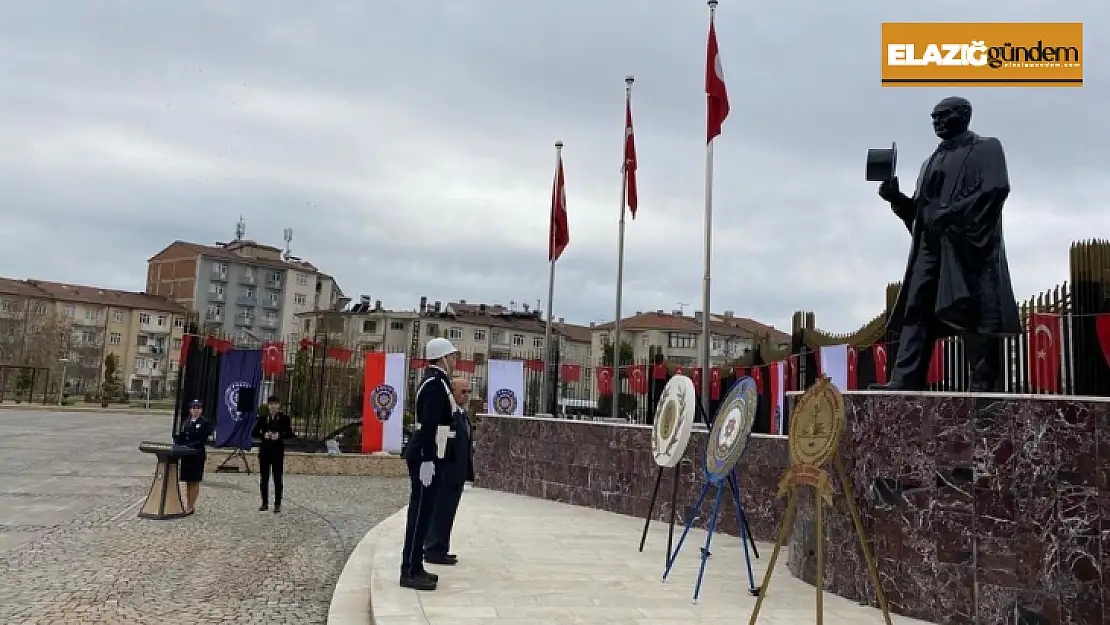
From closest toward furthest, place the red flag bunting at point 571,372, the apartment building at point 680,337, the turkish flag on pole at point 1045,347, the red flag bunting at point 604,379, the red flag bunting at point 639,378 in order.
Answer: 1. the turkish flag on pole at point 1045,347
2. the red flag bunting at point 639,378
3. the red flag bunting at point 571,372
4. the red flag bunting at point 604,379
5. the apartment building at point 680,337

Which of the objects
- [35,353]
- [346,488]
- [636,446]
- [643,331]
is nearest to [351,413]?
[346,488]

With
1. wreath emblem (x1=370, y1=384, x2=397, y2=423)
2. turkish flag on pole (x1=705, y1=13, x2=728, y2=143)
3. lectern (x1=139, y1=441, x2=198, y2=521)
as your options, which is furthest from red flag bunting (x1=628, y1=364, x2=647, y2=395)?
lectern (x1=139, y1=441, x2=198, y2=521)

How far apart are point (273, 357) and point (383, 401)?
8.74 ft

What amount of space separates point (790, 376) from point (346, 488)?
8.20m

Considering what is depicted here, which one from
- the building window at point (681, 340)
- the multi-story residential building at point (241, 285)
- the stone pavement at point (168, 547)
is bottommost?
the stone pavement at point (168, 547)

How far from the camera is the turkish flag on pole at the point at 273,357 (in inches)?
712

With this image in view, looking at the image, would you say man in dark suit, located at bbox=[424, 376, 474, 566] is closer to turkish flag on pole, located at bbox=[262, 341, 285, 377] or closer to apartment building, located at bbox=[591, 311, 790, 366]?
turkish flag on pole, located at bbox=[262, 341, 285, 377]

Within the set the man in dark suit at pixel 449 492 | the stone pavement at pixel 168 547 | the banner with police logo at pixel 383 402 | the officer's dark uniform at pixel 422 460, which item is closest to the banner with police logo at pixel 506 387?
the banner with police logo at pixel 383 402

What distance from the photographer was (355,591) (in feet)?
20.2

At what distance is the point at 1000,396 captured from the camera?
5.06 m

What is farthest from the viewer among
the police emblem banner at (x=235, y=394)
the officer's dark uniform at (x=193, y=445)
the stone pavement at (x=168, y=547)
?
the police emblem banner at (x=235, y=394)

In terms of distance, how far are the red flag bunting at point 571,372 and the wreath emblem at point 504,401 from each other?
143 centimetres

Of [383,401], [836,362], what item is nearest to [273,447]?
[383,401]

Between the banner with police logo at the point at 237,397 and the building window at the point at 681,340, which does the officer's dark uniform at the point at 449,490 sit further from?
the building window at the point at 681,340
